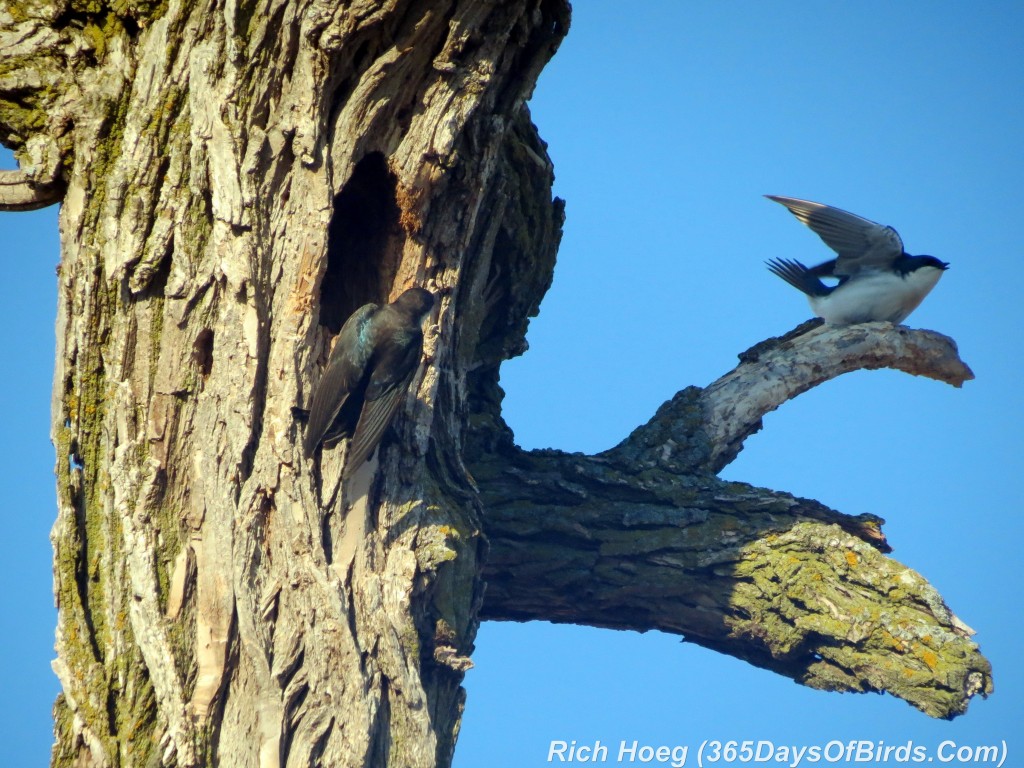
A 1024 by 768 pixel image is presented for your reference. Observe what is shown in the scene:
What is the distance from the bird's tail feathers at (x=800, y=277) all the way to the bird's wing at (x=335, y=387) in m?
4.51

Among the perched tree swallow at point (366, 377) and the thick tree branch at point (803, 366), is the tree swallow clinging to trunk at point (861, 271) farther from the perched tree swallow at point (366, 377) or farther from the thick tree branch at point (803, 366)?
the perched tree swallow at point (366, 377)

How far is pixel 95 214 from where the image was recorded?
520 cm

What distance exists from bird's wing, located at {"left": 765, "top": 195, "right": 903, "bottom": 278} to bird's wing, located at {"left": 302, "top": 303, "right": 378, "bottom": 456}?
14.5 feet

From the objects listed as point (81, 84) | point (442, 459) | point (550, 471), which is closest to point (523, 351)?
point (550, 471)

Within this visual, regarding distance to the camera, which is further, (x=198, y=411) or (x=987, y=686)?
(x=987, y=686)

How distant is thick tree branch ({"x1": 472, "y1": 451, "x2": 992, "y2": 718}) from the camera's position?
6.24 meters

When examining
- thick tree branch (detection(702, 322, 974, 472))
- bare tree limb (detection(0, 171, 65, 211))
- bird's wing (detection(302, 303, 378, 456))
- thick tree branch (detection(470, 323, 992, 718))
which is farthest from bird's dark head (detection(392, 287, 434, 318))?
thick tree branch (detection(702, 322, 974, 472))

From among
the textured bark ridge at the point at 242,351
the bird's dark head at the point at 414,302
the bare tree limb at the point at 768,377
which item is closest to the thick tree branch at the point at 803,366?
the bare tree limb at the point at 768,377

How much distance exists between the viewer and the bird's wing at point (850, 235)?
27.5 feet

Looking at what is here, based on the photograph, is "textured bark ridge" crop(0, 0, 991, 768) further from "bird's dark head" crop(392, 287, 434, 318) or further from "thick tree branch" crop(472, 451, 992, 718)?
"thick tree branch" crop(472, 451, 992, 718)

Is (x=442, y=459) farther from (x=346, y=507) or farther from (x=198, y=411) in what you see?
(x=198, y=411)

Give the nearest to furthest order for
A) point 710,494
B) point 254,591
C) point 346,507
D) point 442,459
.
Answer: point 254,591
point 346,507
point 442,459
point 710,494

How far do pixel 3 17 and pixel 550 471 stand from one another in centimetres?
375

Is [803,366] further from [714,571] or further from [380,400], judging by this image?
[380,400]
